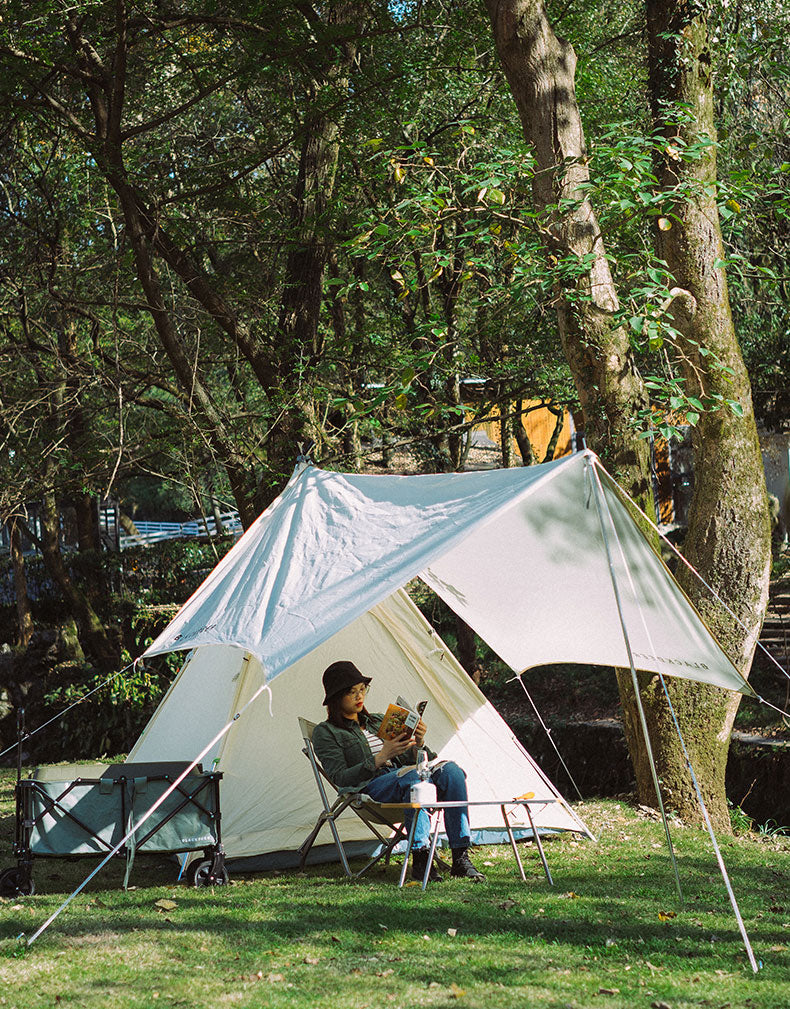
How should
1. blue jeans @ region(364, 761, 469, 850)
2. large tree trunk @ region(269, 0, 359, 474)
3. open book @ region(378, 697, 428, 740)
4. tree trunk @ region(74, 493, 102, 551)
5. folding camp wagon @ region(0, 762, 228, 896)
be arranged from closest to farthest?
1. folding camp wagon @ region(0, 762, 228, 896)
2. blue jeans @ region(364, 761, 469, 850)
3. open book @ region(378, 697, 428, 740)
4. large tree trunk @ region(269, 0, 359, 474)
5. tree trunk @ region(74, 493, 102, 551)

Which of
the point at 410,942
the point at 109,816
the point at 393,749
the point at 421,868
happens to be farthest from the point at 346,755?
the point at 410,942

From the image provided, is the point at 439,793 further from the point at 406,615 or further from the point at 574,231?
the point at 574,231

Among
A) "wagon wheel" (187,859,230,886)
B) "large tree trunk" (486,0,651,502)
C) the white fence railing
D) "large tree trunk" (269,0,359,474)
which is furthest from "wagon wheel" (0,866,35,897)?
the white fence railing

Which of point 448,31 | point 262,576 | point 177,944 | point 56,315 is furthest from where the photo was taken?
point 56,315

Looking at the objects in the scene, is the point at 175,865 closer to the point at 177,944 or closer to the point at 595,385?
the point at 177,944

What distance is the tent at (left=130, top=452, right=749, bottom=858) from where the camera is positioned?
4.95 m

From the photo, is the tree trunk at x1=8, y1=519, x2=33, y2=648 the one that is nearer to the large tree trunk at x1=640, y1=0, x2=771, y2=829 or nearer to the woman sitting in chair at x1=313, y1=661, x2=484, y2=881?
the woman sitting in chair at x1=313, y1=661, x2=484, y2=881

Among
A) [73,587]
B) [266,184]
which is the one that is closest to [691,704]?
[266,184]

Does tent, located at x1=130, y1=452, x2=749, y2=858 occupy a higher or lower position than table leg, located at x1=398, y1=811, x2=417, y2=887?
higher

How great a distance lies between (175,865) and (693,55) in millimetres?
6068

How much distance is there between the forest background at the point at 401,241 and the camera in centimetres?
667

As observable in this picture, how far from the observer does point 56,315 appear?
429 inches

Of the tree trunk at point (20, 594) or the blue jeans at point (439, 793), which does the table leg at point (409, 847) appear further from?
the tree trunk at point (20, 594)

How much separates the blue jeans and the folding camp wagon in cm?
81
